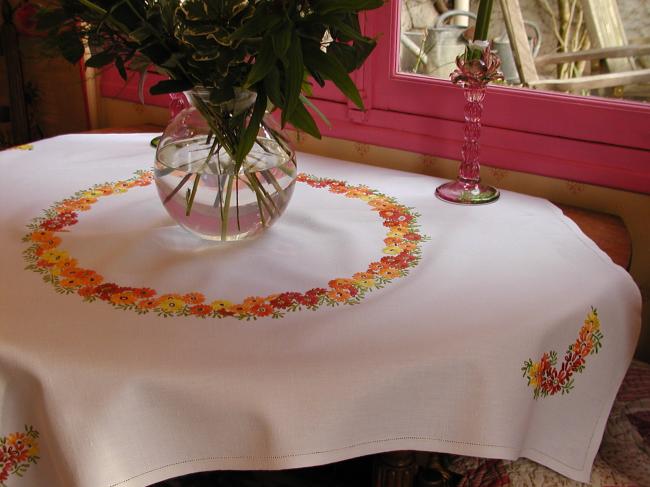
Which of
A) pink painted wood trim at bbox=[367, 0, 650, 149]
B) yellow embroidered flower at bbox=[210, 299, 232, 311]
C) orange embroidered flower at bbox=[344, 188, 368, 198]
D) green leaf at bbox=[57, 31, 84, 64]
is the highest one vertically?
green leaf at bbox=[57, 31, 84, 64]

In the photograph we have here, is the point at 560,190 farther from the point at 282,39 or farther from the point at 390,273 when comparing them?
the point at 282,39

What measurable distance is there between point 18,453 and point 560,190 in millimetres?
1153

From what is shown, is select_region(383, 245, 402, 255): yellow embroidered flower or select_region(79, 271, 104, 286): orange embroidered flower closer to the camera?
select_region(79, 271, 104, 286): orange embroidered flower

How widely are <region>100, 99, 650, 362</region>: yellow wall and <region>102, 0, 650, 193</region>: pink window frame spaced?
0.02 m

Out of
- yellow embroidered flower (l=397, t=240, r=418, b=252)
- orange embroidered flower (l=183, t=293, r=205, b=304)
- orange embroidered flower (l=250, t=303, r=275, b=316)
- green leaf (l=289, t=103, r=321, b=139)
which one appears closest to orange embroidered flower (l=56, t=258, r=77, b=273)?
orange embroidered flower (l=183, t=293, r=205, b=304)

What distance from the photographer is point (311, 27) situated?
3.08 ft

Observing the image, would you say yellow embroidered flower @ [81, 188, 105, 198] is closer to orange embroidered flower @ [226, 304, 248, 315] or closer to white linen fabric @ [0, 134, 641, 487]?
white linen fabric @ [0, 134, 641, 487]

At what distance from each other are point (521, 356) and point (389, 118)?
908 millimetres

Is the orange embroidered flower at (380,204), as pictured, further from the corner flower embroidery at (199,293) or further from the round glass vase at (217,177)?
the round glass vase at (217,177)

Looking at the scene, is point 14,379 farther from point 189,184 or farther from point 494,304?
point 494,304

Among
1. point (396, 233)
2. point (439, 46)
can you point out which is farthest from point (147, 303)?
point (439, 46)

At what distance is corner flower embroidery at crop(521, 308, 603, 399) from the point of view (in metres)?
0.96

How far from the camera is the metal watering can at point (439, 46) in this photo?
1649 millimetres

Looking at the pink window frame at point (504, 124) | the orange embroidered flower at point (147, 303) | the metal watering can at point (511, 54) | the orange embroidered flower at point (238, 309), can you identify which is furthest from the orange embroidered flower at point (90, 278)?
the metal watering can at point (511, 54)
